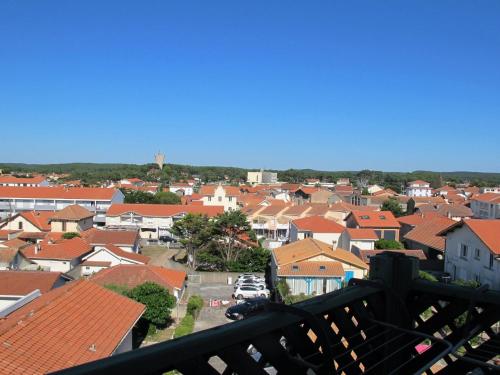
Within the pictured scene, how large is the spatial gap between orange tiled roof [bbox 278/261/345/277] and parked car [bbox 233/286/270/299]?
6.45 ft

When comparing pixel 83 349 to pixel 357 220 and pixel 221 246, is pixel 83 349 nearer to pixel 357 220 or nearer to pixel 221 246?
pixel 221 246

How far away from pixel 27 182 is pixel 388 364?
73.7m

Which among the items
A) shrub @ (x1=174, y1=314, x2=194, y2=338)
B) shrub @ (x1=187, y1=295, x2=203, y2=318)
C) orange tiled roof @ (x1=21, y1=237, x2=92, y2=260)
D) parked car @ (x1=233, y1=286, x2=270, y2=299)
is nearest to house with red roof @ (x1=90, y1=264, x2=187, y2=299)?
shrub @ (x1=187, y1=295, x2=203, y2=318)

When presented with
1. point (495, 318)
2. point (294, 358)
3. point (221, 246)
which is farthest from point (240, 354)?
point (221, 246)

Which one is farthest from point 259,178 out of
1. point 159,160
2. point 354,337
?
point 354,337

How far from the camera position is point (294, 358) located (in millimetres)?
1715

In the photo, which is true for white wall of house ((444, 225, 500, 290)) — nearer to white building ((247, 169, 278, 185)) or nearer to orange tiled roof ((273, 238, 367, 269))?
orange tiled roof ((273, 238, 367, 269))

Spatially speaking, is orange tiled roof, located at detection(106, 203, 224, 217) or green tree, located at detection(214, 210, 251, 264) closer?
green tree, located at detection(214, 210, 251, 264)

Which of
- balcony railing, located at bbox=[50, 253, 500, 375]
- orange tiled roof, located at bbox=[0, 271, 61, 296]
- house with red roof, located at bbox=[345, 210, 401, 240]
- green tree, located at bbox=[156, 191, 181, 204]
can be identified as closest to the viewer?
balcony railing, located at bbox=[50, 253, 500, 375]

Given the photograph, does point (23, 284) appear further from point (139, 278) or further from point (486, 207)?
point (486, 207)

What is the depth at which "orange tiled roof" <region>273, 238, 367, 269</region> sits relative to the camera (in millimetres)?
21328

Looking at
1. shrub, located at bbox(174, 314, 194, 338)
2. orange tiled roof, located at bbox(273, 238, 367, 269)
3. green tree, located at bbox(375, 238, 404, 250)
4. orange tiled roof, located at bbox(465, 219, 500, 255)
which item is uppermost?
orange tiled roof, located at bbox(465, 219, 500, 255)

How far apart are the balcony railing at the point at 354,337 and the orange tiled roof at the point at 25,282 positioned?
1557cm

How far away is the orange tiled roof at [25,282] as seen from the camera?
15.5 metres
